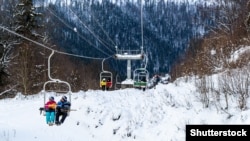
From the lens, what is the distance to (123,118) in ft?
59.8

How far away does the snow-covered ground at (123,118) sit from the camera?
43.9 ft

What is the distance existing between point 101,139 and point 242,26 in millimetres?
10059

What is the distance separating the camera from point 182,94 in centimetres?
1684

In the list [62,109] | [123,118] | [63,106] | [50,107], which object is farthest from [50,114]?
[123,118]

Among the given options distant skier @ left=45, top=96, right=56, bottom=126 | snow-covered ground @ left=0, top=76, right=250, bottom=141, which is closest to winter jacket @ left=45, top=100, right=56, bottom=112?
distant skier @ left=45, top=96, right=56, bottom=126

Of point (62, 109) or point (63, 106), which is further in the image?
point (63, 106)

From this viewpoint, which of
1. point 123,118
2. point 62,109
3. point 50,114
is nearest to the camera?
point 123,118

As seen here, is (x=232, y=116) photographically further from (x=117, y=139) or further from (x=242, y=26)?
(x=242, y=26)

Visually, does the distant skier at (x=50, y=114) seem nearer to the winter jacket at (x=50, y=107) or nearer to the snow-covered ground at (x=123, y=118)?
the winter jacket at (x=50, y=107)

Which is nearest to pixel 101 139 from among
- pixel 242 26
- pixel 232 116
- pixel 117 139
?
pixel 117 139

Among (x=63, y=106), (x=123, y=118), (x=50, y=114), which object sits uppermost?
(x=63, y=106)

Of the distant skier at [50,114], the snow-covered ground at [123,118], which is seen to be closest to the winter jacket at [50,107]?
the distant skier at [50,114]

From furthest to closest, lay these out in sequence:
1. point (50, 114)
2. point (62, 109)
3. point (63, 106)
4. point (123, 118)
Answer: point (63, 106), point (62, 109), point (50, 114), point (123, 118)

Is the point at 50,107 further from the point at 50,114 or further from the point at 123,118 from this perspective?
the point at 123,118
